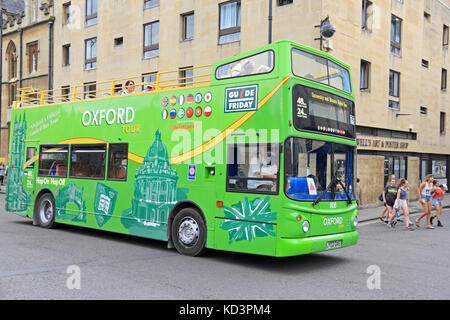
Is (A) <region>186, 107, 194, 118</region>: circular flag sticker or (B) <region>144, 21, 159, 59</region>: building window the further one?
(B) <region>144, 21, 159, 59</region>: building window

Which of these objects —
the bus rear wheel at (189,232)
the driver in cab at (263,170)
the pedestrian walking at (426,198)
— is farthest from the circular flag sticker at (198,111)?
the pedestrian walking at (426,198)

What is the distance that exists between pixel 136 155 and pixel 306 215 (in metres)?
4.13

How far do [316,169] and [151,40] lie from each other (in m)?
19.0

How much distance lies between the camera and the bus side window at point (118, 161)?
1019cm

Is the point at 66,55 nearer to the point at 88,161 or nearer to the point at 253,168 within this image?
the point at 88,161

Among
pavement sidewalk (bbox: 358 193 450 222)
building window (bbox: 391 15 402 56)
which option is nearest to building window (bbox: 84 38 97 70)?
building window (bbox: 391 15 402 56)

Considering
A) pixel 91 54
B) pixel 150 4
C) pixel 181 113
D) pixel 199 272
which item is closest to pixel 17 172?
pixel 181 113

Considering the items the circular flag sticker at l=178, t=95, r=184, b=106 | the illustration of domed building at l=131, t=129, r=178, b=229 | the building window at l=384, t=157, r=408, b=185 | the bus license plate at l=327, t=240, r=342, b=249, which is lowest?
the bus license plate at l=327, t=240, r=342, b=249

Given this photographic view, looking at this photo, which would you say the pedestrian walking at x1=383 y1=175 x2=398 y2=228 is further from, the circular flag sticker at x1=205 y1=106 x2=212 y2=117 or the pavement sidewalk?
the circular flag sticker at x1=205 y1=106 x2=212 y2=117

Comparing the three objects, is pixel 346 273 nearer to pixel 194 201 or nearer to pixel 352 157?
pixel 352 157

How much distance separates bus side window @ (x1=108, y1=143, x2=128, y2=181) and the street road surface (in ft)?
4.85

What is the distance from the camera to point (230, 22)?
2119 cm

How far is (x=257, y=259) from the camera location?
8727 millimetres

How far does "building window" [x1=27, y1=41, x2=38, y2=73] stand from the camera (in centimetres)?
3456
